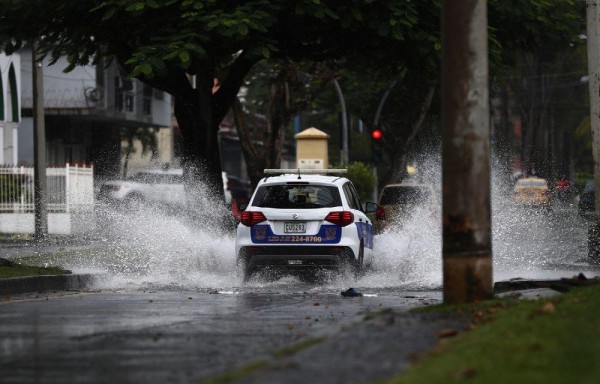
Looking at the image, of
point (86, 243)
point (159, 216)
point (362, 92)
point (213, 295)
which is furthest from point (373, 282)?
point (362, 92)

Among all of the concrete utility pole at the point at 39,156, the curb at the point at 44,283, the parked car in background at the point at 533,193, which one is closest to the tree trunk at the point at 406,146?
the parked car in background at the point at 533,193

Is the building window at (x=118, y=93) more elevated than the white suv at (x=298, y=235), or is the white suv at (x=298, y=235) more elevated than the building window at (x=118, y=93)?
the building window at (x=118, y=93)

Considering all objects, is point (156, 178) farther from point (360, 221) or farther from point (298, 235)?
point (298, 235)

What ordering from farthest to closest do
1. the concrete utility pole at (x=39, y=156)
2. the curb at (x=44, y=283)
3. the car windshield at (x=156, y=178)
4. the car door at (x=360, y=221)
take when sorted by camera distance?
the car windshield at (x=156, y=178), the concrete utility pole at (x=39, y=156), the car door at (x=360, y=221), the curb at (x=44, y=283)

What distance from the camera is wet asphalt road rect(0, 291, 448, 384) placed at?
332 inches

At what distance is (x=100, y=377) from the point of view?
852 centimetres

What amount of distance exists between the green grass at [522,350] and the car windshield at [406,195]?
17513 millimetres

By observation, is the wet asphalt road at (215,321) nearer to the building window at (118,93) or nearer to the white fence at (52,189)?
the white fence at (52,189)

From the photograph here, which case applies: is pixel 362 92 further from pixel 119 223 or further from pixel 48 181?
pixel 119 223

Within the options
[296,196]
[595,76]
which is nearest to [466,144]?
[296,196]

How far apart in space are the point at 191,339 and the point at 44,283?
867 centimetres

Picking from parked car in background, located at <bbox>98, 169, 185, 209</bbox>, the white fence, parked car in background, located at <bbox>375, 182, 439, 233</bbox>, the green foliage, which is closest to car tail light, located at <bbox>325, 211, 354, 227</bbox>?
parked car in background, located at <bbox>375, 182, 439, 233</bbox>

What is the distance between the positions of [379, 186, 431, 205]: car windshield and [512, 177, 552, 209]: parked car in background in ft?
85.8

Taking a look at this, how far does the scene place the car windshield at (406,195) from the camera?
28.5 m
